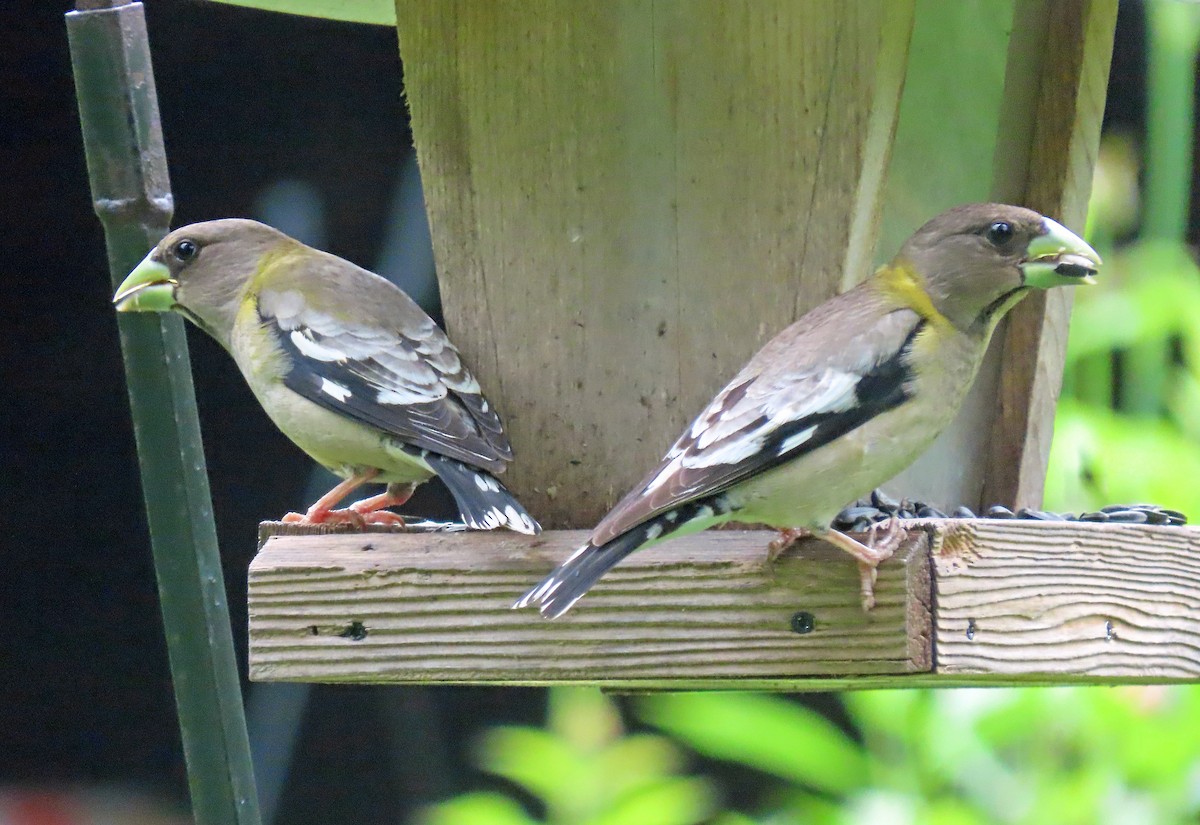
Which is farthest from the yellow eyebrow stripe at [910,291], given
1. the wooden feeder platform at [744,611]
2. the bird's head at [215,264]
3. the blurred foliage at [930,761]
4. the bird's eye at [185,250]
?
the bird's eye at [185,250]

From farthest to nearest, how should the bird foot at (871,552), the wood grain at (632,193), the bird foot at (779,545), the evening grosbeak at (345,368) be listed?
the evening grosbeak at (345,368) → the wood grain at (632,193) → the bird foot at (779,545) → the bird foot at (871,552)

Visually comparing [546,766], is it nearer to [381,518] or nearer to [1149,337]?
[381,518]

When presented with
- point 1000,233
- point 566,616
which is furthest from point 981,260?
point 566,616

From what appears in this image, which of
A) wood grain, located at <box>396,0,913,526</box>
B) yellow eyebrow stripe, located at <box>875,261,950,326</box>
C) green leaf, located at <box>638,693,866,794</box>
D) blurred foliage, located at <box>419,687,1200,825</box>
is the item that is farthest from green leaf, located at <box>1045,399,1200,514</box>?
wood grain, located at <box>396,0,913,526</box>

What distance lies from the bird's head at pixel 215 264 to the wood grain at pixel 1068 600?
1891mm

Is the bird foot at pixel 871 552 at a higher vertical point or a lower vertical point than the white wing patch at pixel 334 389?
lower

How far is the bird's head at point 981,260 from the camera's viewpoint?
113 inches

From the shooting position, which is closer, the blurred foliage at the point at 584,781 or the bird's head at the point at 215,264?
the blurred foliage at the point at 584,781

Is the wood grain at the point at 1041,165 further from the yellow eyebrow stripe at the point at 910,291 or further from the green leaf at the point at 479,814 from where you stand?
the green leaf at the point at 479,814

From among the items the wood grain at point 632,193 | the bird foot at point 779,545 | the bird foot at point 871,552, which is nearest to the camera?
the bird foot at point 871,552

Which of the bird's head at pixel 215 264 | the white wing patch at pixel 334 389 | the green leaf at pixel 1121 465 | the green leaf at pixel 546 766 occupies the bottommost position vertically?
the green leaf at pixel 546 766

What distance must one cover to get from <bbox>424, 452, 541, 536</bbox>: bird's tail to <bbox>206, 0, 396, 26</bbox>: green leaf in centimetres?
151

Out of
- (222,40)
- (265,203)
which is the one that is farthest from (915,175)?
(222,40)

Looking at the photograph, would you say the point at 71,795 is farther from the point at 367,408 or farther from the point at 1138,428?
the point at 1138,428
